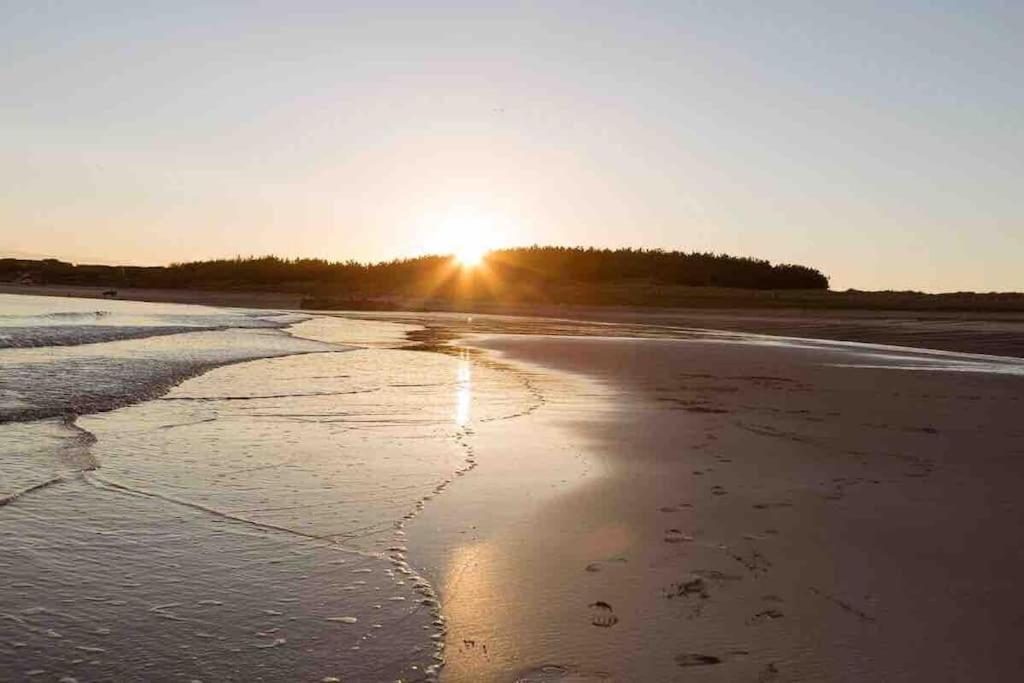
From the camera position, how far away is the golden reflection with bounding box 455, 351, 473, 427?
29.5 ft

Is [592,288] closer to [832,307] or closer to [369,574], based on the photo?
[832,307]

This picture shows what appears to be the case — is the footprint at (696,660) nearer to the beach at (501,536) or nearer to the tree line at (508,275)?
the beach at (501,536)

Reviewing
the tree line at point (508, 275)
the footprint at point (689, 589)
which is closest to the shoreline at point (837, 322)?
the tree line at point (508, 275)

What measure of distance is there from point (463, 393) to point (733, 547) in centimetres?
674

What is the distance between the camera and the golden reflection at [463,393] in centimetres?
900

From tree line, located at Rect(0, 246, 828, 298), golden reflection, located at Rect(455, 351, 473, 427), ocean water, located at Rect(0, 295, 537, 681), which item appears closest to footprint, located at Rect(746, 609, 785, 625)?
ocean water, located at Rect(0, 295, 537, 681)

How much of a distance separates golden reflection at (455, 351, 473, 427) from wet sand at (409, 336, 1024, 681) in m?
0.55

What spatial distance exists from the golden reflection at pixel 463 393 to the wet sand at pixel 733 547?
21.6 inches

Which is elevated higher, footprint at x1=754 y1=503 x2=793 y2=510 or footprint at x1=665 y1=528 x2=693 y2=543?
footprint at x1=754 y1=503 x2=793 y2=510

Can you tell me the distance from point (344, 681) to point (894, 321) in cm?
3409

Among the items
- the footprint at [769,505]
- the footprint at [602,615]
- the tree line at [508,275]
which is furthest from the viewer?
the tree line at [508,275]

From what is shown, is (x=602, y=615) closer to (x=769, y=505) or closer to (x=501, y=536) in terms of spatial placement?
(x=501, y=536)

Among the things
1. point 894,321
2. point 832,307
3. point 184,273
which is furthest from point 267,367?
point 184,273

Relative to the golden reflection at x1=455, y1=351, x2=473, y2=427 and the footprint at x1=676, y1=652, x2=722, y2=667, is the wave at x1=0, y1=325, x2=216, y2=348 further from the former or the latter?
the footprint at x1=676, y1=652, x2=722, y2=667
